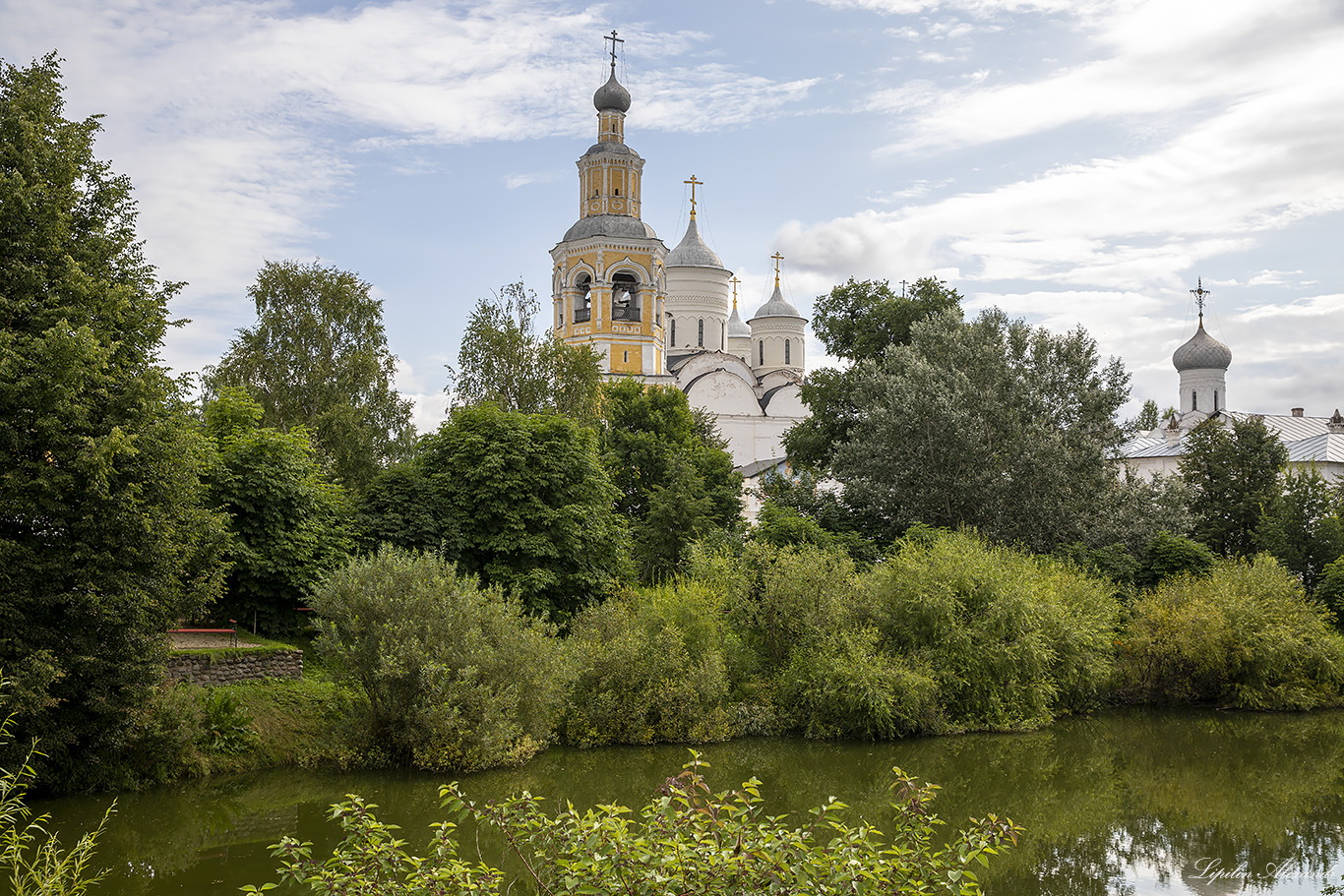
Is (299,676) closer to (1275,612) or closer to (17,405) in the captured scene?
(17,405)

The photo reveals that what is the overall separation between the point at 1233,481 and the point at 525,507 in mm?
21112

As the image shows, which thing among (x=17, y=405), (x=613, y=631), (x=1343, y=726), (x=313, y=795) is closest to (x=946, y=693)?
(x=613, y=631)

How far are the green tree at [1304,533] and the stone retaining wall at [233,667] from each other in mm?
24338

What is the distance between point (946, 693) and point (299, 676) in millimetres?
10725

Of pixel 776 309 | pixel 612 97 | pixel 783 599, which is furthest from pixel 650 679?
pixel 776 309

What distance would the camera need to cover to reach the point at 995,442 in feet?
86.6

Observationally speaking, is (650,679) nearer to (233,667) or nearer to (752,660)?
(752,660)

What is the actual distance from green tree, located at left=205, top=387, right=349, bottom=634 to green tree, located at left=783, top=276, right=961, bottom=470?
15074 mm

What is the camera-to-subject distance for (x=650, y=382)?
44.6m

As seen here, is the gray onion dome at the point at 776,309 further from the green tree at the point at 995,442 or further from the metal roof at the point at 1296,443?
the green tree at the point at 995,442

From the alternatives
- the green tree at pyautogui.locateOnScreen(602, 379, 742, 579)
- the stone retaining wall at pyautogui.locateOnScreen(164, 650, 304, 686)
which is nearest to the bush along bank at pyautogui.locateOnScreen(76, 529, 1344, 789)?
the stone retaining wall at pyautogui.locateOnScreen(164, 650, 304, 686)

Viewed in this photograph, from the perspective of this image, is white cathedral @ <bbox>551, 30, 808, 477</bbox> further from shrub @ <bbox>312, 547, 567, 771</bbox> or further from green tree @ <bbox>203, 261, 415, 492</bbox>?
shrub @ <bbox>312, 547, 567, 771</bbox>

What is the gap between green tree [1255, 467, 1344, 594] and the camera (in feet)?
94.5

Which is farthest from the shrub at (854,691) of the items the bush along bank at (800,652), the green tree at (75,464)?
the green tree at (75,464)
